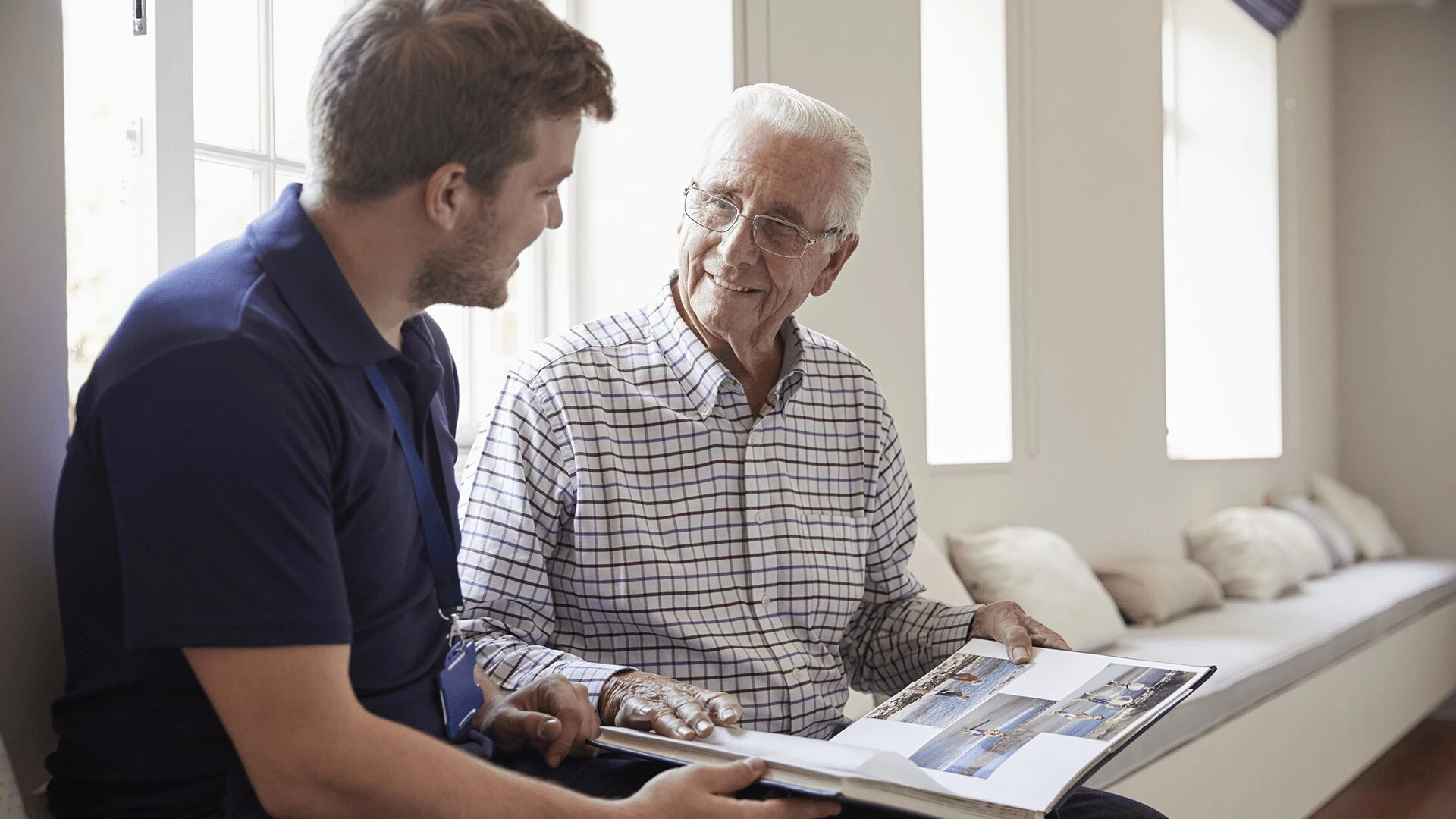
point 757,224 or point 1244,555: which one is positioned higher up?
point 757,224

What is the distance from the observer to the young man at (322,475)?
0.93m

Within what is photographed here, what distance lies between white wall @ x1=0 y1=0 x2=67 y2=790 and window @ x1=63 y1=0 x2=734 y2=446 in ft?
0.77

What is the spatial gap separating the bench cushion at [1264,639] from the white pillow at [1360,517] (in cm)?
52

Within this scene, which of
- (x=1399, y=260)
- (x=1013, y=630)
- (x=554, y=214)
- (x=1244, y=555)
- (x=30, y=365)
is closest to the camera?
(x=554, y=214)

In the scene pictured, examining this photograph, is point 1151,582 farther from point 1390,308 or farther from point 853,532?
point 1390,308

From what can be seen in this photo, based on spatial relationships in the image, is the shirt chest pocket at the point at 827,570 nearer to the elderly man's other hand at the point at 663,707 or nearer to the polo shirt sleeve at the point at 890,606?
the polo shirt sleeve at the point at 890,606

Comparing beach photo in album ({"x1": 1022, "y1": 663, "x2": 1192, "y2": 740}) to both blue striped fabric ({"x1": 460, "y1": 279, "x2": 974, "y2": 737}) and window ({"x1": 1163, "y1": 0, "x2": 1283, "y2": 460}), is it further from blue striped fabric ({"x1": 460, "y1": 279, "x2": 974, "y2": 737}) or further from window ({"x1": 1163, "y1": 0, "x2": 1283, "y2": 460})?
window ({"x1": 1163, "y1": 0, "x2": 1283, "y2": 460})

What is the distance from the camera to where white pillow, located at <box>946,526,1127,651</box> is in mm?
3285

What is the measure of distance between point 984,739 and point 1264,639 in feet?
8.96

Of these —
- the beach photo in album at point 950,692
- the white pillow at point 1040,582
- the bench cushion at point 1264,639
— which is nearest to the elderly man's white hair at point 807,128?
the beach photo in album at point 950,692

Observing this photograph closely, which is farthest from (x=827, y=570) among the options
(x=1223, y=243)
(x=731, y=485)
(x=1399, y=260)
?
(x=1399, y=260)

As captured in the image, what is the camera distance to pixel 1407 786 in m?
4.42

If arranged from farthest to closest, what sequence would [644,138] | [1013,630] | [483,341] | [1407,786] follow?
1. [1407,786]
2. [644,138]
3. [483,341]
4. [1013,630]

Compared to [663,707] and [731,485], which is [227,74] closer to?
[731,485]
